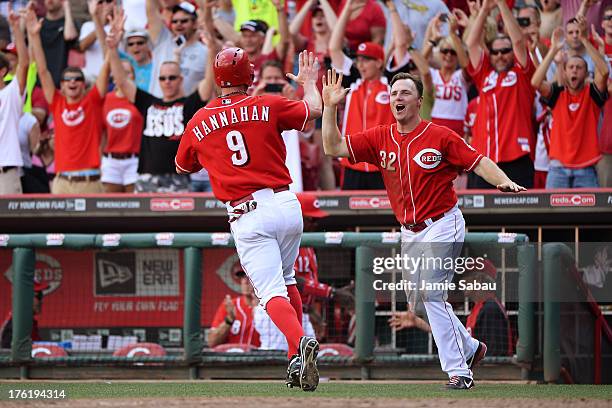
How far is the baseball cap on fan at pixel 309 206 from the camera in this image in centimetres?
870

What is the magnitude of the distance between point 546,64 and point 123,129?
3.88m

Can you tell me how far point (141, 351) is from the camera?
27.5ft

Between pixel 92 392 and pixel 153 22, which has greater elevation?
pixel 153 22

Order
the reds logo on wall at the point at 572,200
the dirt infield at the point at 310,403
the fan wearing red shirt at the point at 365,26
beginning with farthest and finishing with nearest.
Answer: the fan wearing red shirt at the point at 365,26 → the reds logo on wall at the point at 572,200 → the dirt infield at the point at 310,403

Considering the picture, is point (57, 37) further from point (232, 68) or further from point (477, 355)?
point (477, 355)

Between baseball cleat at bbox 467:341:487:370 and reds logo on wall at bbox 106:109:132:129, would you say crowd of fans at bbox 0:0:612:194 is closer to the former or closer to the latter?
reds logo on wall at bbox 106:109:132:129

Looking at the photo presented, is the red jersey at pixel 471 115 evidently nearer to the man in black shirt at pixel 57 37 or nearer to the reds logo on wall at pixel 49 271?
the reds logo on wall at pixel 49 271

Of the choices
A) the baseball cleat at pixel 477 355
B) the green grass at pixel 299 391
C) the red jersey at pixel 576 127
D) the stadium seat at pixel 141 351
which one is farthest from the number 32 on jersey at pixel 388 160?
the red jersey at pixel 576 127

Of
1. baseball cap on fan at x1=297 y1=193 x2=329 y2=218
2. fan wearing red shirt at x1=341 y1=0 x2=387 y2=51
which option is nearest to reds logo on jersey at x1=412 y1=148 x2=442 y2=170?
baseball cap on fan at x1=297 y1=193 x2=329 y2=218

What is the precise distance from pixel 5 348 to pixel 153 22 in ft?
12.9

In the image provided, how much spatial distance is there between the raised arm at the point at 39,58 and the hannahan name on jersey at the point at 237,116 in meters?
4.85

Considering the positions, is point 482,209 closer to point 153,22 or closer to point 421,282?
point 421,282

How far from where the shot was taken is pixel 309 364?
5547 mm

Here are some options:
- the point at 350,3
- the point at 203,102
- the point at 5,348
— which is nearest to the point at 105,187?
the point at 203,102
